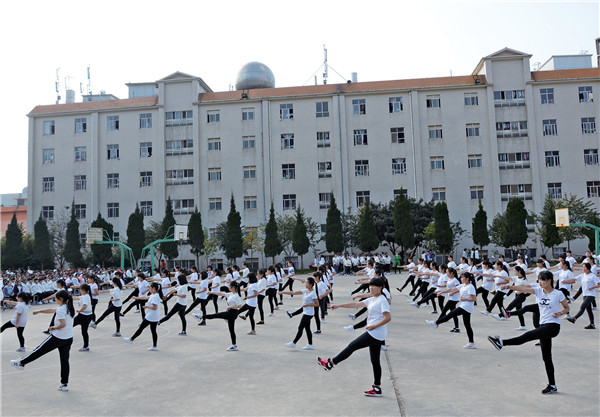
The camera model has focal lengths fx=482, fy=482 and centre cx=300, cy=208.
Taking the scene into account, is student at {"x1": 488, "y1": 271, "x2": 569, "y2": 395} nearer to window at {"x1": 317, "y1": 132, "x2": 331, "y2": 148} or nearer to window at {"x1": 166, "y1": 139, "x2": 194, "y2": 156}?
window at {"x1": 317, "y1": 132, "x2": 331, "y2": 148}

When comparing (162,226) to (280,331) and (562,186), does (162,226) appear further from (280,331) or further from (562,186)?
(562,186)

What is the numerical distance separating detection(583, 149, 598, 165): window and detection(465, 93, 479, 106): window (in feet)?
33.9

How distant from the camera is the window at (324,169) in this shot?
44.8m

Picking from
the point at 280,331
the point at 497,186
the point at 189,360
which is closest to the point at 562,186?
the point at 497,186

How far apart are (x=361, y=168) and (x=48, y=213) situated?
31183 mm

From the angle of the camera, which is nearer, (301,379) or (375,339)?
(375,339)

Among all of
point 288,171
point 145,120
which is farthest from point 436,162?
point 145,120

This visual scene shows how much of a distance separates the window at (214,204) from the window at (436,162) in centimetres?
2006

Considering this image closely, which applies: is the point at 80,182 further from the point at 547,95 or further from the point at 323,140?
the point at 547,95

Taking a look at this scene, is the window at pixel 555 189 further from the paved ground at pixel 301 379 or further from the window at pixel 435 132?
the paved ground at pixel 301 379

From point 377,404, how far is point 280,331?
21.0 feet

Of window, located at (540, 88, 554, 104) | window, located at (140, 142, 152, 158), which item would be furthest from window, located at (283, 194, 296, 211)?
window, located at (540, 88, 554, 104)

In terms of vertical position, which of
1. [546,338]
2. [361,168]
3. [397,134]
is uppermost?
[397,134]

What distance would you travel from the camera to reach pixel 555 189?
42875mm
